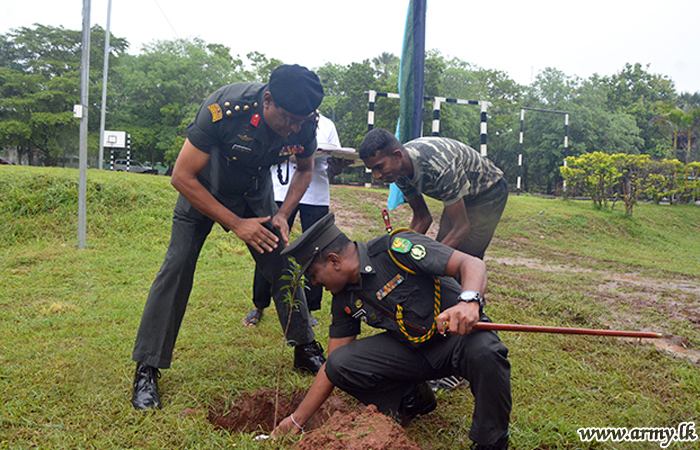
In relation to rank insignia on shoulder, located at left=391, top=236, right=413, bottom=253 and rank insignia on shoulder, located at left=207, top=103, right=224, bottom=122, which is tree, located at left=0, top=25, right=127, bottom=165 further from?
rank insignia on shoulder, located at left=391, top=236, right=413, bottom=253

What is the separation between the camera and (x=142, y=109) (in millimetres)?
27969

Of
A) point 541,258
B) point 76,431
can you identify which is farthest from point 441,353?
point 541,258

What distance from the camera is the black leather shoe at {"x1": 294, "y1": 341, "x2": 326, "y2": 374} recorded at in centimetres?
311

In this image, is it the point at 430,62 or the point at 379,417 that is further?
the point at 430,62

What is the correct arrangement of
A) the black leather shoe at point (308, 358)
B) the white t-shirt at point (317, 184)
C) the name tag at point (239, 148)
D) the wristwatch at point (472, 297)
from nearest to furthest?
the wristwatch at point (472, 297), the name tag at point (239, 148), the black leather shoe at point (308, 358), the white t-shirt at point (317, 184)

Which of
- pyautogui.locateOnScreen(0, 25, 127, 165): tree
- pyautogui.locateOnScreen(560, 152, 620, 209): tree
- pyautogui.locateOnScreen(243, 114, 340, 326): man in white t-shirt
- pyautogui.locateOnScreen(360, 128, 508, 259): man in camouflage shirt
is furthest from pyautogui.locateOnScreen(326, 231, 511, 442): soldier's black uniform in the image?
pyautogui.locateOnScreen(0, 25, 127, 165): tree

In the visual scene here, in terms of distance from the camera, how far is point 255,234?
270 centimetres

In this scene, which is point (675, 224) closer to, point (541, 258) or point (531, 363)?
point (541, 258)

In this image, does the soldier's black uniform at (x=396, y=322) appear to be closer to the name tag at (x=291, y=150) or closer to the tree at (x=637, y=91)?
the name tag at (x=291, y=150)

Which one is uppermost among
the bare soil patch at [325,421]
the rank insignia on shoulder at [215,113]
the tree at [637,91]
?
the tree at [637,91]

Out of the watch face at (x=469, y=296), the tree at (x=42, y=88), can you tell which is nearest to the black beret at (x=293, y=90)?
the watch face at (x=469, y=296)

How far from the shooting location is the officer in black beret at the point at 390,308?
2.23 metres

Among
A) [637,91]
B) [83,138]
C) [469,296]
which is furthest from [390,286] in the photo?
[637,91]

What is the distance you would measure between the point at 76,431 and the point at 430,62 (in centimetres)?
2778
